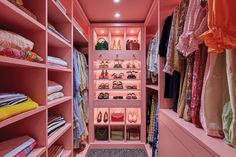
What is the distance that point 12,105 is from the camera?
0.93m

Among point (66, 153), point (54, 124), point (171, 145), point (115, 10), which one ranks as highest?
point (115, 10)

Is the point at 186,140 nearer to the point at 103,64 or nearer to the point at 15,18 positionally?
the point at 15,18

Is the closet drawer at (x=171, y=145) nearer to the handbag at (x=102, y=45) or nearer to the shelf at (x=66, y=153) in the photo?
the shelf at (x=66, y=153)

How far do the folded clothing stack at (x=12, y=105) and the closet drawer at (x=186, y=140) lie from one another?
89 centimetres

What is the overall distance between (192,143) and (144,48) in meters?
2.27

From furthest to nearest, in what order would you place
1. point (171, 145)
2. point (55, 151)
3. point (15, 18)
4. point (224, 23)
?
point (55, 151), point (171, 145), point (15, 18), point (224, 23)

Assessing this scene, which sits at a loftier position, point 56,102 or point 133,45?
point 133,45

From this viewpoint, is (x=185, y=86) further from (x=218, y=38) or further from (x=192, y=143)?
(x=218, y=38)

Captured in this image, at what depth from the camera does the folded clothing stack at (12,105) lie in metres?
0.84

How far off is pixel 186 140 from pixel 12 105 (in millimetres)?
959

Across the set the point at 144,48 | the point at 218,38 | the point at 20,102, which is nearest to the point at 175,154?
the point at 218,38

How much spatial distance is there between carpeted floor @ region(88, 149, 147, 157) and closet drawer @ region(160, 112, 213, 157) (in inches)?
59.1

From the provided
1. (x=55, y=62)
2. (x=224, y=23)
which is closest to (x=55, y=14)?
(x=55, y=62)

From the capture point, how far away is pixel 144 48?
3.12 m
